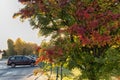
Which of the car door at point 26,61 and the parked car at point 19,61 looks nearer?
the parked car at point 19,61

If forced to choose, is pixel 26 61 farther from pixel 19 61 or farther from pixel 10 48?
pixel 10 48

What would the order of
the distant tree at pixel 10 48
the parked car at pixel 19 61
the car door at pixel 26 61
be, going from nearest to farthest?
the parked car at pixel 19 61
the car door at pixel 26 61
the distant tree at pixel 10 48

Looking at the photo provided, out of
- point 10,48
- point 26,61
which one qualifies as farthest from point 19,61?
point 10,48

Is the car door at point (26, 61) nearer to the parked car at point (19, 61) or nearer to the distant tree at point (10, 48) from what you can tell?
the parked car at point (19, 61)

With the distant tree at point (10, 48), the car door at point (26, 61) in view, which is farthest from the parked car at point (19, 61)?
the distant tree at point (10, 48)

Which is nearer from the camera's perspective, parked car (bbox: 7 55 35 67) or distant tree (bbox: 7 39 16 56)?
→ parked car (bbox: 7 55 35 67)

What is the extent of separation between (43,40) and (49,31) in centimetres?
104

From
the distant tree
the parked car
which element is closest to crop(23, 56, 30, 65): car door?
the parked car

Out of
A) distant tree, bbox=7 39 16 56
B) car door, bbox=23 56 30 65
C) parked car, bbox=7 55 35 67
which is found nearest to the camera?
parked car, bbox=7 55 35 67

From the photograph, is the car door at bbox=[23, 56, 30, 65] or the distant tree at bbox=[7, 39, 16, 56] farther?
the distant tree at bbox=[7, 39, 16, 56]

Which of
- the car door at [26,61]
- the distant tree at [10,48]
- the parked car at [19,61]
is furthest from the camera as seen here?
the distant tree at [10,48]

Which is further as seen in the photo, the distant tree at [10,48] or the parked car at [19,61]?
the distant tree at [10,48]

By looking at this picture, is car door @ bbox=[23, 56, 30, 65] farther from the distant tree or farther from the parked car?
the distant tree

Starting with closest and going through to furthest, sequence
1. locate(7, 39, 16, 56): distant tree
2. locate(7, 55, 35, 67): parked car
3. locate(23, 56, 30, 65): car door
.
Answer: locate(7, 55, 35, 67): parked car < locate(23, 56, 30, 65): car door < locate(7, 39, 16, 56): distant tree
